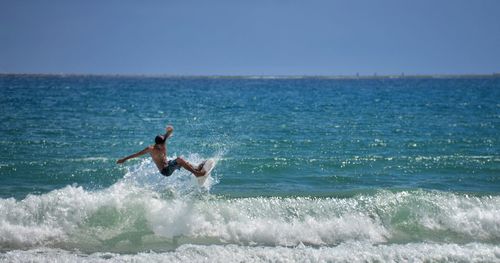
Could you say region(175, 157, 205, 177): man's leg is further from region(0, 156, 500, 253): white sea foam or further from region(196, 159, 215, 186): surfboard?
region(0, 156, 500, 253): white sea foam

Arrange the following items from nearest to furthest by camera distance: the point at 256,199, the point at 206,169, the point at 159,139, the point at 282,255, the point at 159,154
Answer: the point at 282,255
the point at 159,139
the point at 159,154
the point at 206,169
the point at 256,199

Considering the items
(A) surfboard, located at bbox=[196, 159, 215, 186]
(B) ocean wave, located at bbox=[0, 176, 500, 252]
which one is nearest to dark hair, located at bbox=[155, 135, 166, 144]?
(A) surfboard, located at bbox=[196, 159, 215, 186]

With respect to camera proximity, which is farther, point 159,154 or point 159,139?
point 159,154

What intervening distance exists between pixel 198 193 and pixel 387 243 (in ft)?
16.1

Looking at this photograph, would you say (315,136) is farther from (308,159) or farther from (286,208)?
(286,208)

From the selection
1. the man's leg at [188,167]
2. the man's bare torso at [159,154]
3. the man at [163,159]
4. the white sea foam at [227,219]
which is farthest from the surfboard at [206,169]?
the man's bare torso at [159,154]

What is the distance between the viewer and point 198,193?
14.2 meters

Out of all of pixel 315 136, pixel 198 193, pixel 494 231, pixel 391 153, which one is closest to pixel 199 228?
pixel 198 193

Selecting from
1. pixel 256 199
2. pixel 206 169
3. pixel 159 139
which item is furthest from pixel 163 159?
pixel 256 199

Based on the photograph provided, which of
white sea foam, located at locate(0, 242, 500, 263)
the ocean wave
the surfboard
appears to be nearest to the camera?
white sea foam, located at locate(0, 242, 500, 263)

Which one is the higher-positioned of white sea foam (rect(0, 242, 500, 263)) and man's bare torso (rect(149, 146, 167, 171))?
man's bare torso (rect(149, 146, 167, 171))

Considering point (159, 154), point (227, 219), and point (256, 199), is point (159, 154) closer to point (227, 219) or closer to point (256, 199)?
point (227, 219)

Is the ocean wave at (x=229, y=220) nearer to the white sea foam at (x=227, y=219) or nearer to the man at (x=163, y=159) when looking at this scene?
the white sea foam at (x=227, y=219)

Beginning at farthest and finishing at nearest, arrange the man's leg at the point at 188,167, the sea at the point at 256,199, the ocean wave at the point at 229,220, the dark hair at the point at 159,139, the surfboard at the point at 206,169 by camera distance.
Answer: the surfboard at the point at 206,169
the man's leg at the point at 188,167
the dark hair at the point at 159,139
the ocean wave at the point at 229,220
the sea at the point at 256,199
